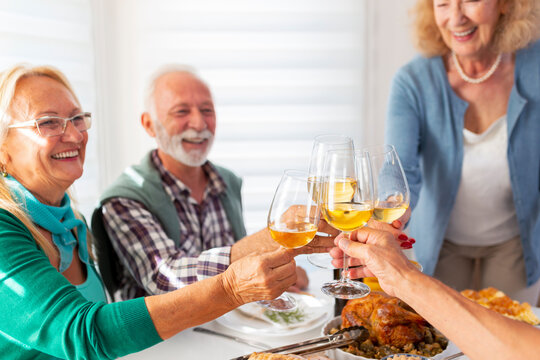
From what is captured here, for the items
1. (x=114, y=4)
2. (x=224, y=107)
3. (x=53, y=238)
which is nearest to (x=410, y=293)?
(x=53, y=238)

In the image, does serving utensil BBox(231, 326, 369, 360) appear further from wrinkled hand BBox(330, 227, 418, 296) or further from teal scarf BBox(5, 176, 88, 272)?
teal scarf BBox(5, 176, 88, 272)

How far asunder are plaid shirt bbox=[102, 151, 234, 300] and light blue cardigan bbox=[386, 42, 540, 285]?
0.83 m

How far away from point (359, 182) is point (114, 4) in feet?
9.50

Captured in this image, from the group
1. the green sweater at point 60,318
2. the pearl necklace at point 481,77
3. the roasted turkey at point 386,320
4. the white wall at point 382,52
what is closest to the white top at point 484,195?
the pearl necklace at point 481,77

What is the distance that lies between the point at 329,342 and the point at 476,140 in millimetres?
1267

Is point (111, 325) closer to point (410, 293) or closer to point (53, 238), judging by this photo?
point (53, 238)

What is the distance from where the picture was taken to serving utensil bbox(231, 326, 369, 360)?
117 centimetres

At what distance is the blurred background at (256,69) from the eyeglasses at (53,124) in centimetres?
184

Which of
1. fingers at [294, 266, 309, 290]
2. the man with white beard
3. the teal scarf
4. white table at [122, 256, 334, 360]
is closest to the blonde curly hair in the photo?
the man with white beard

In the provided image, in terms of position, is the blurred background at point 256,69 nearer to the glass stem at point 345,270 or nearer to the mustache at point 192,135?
the mustache at point 192,135

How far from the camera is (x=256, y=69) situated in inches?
142

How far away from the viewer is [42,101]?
1454 mm

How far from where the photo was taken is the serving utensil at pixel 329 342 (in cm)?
117

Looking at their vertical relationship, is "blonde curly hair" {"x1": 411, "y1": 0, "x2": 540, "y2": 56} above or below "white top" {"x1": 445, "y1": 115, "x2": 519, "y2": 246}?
above
